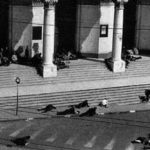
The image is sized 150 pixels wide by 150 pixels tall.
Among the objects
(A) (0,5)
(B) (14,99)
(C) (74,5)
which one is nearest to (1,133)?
(B) (14,99)

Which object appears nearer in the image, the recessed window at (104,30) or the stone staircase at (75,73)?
the stone staircase at (75,73)

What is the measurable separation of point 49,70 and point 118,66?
7566 mm

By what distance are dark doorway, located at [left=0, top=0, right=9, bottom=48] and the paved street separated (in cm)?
1297

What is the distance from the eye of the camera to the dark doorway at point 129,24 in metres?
55.3

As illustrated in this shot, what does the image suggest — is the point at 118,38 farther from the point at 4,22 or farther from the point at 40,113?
the point at 40,113

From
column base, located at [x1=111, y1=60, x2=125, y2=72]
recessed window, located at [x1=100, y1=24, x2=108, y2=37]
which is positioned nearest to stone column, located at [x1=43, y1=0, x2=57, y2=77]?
column base, located at [x1=111, y1=60, x2=125, y2=72]

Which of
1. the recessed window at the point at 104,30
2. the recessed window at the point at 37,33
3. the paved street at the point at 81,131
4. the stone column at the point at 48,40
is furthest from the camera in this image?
the recessed window at the point at 104,30

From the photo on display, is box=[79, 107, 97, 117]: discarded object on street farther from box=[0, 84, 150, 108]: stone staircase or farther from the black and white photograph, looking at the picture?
box=[0, 84, 150, 108]: stone staircase

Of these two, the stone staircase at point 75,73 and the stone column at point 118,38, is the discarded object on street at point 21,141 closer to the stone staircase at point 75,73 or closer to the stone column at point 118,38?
the stone staircase at point 75,73

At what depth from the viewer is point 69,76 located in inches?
1804

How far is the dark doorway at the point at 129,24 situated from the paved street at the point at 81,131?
16587 millimetres

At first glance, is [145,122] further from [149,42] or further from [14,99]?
[149,42]

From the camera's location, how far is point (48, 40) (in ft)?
146

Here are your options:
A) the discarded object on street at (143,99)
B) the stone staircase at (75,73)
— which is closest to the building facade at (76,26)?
the stone staircase at (75,73)
